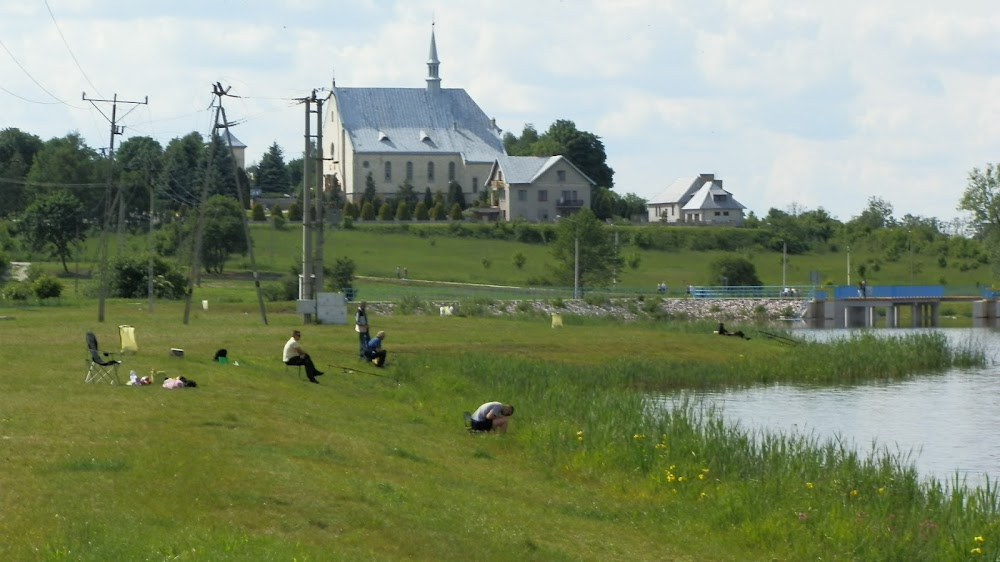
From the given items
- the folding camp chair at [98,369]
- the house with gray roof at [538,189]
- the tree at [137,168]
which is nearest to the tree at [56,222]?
the tree at [137,168]

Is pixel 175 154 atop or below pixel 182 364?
atop

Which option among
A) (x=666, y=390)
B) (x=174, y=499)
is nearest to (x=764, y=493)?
(x=174, y=499)

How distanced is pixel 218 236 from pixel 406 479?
274ft

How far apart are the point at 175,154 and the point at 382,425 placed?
121826mm

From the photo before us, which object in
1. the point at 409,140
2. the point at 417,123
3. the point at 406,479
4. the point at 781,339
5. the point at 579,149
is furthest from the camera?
the point at 579,149

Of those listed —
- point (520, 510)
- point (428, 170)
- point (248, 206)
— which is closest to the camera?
point (520, 510)

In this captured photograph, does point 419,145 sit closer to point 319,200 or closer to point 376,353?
point 319,200

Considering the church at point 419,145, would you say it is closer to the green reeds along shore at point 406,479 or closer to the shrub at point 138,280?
the shrub at point 138,280

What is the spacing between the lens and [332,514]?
16.3 metres

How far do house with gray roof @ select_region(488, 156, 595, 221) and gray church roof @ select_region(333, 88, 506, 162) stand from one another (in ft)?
24.1

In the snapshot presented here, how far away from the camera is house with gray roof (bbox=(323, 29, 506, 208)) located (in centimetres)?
15862

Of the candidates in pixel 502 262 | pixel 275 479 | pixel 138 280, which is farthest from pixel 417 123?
pixel 275 479

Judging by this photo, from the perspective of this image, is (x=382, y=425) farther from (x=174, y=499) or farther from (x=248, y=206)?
(x=248, y=206)

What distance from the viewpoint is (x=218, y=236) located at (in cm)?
10112
